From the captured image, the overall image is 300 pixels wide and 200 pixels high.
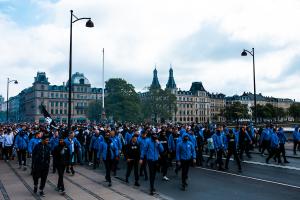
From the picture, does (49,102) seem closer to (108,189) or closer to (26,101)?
(26,101)

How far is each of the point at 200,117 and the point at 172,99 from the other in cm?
4950

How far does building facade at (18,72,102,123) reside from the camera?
127688 mm

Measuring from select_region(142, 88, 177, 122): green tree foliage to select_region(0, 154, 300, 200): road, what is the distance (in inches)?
3796

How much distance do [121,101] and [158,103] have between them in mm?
30309

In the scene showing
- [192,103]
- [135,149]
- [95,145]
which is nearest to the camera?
[135,149]

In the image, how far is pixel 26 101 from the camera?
142 meters

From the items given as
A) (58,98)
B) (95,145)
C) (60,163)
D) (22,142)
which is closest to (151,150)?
(60,163)

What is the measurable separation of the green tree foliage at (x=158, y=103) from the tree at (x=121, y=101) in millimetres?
22641

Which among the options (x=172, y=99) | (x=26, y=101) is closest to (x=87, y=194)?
(x=172, y=99)

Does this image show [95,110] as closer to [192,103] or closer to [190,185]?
[192,103]

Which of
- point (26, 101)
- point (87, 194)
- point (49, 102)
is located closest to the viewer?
point (87, 194)

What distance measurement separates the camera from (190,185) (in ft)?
38.2

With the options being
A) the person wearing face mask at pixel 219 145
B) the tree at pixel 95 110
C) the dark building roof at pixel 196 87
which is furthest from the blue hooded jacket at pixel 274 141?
the dark building roof at pixel 196 87

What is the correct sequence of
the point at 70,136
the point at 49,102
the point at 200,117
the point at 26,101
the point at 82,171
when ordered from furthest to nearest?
the point at 200,117 → the point at 26,101 → the point at 49,102 → the point at 82,171 → the point at 70,136
